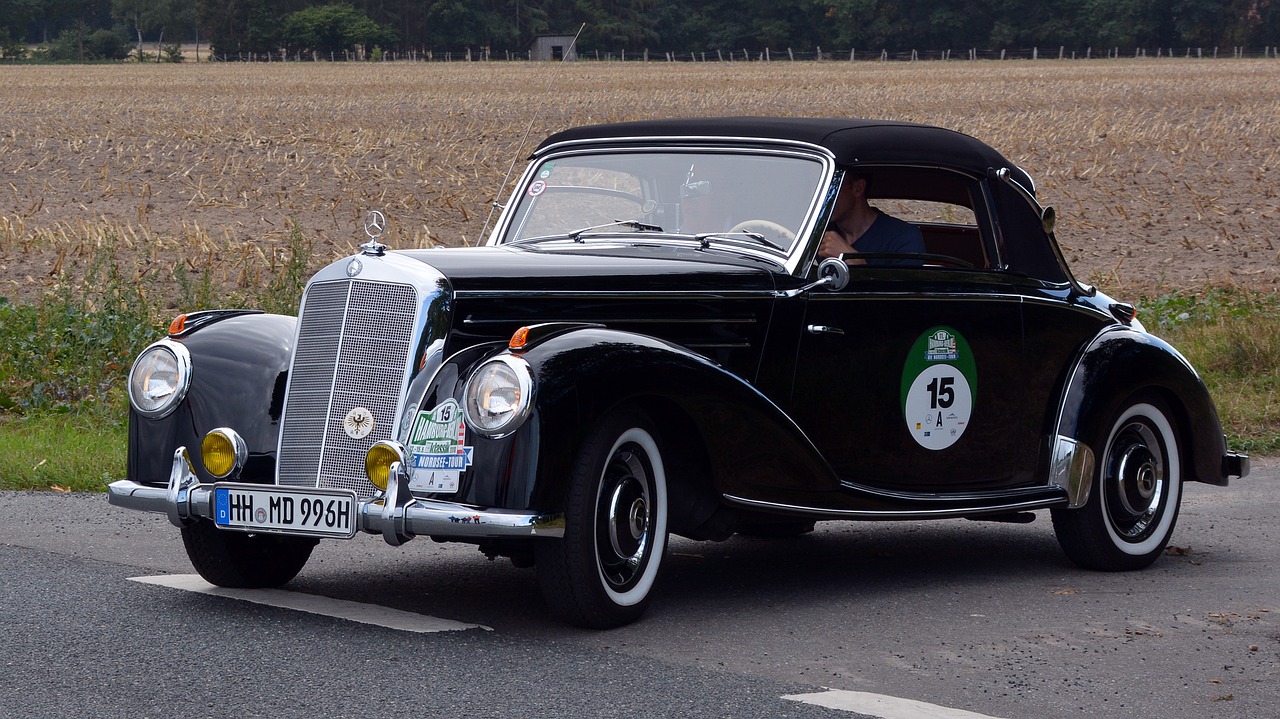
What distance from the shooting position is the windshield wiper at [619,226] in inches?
247

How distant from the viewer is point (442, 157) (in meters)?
28.8

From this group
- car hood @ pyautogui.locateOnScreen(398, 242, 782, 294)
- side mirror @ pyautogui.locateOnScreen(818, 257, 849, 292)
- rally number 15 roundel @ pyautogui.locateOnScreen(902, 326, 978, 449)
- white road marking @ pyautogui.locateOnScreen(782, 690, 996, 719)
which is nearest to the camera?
white road marking @ pyautogui.locateOnScreen(782, 690, 996, 719)

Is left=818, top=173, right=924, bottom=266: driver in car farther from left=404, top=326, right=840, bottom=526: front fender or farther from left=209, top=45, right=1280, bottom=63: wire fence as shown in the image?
left=209, top=45, right=1280, bottom=63: wire fence

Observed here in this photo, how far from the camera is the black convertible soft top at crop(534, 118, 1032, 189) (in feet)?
20.6

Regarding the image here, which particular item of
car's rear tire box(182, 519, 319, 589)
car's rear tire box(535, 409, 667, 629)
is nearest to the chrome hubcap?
car's rear tire box(535, 409, 667, 629)

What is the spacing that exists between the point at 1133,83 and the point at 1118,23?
45.7m

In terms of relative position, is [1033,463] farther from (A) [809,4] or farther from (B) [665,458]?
(A) [809,4]

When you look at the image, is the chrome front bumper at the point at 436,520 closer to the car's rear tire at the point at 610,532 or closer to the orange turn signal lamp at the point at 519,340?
the car's rear tire at the point at 610,532

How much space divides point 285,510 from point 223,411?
0.62 meters

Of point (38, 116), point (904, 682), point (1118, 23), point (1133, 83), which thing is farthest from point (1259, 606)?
point (1118, 23)

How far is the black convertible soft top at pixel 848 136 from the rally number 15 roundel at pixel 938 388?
2.55 ft

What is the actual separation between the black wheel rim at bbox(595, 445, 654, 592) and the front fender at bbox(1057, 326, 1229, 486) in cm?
223

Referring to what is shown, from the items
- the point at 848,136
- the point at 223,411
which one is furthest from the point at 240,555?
the point at 848,136

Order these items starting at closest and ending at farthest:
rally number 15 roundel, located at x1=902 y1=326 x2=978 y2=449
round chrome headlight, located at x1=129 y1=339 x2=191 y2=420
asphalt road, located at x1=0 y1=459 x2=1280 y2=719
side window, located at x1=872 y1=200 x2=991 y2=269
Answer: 1. asphalt road, located at x1=0 y1=459 x2=1280 y2=719
2. round chrome headlight, located at x1=129 y1=339 x2=191 y2=420
3. rally number 15 roundel, located at x1=902 y1=326 x2=978 y2=449
4. side window, located at x1=872 y1=200 x2=991 y2=269
